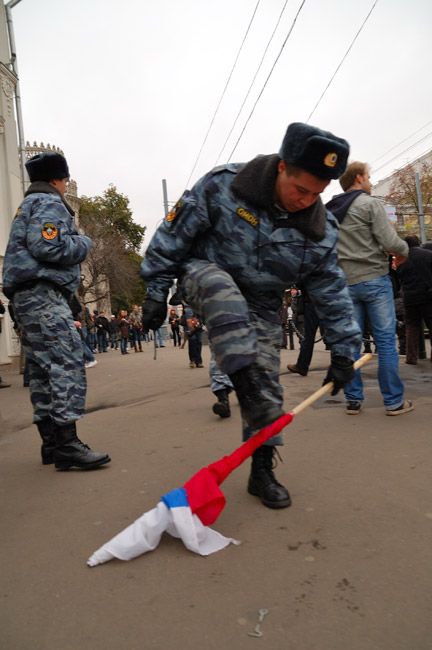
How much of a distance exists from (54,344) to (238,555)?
1.81 m

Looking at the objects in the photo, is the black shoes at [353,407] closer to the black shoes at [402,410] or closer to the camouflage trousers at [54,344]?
the black shoes at [402,410]

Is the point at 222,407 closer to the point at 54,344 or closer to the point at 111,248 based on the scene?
the point at 54,344

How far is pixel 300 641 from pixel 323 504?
985mm

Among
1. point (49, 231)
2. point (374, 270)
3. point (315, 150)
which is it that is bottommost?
point (374, 270)

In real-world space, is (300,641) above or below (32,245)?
below

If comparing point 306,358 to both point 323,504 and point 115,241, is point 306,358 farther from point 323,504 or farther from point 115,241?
point 115,241

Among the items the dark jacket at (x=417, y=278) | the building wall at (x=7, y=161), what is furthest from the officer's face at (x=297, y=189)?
the building wall at (x=7, y=161)

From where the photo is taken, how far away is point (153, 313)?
97.4 inches

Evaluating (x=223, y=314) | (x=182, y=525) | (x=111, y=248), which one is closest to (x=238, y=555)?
(x=182, y=525)

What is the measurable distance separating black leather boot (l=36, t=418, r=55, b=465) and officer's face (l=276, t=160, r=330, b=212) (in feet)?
7.14

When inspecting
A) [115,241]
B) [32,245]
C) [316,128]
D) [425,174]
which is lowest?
[32,245]

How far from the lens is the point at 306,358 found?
6660mm

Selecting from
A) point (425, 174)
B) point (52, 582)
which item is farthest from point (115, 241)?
point (52, 582)

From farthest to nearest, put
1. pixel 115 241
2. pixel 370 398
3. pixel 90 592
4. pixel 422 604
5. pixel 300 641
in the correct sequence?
pixel 115 241
pixel 370 398
pixel 90 592
pixel 422 604
pixel 300 641
